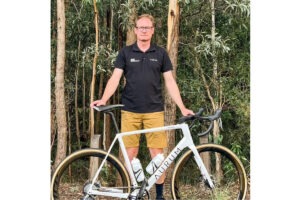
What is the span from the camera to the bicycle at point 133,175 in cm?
471

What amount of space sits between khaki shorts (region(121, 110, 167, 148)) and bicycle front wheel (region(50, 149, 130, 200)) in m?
0.22

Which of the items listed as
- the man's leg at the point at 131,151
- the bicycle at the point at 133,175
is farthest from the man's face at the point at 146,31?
the man's leg at the point at 131,151

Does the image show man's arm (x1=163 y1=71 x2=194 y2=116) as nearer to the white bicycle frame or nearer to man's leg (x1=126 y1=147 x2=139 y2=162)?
the white bicycle frame

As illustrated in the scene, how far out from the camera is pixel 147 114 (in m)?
4.81

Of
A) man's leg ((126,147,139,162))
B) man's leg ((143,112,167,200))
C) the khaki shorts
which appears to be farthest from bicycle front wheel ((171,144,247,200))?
man's leg ((126,147,139,162))

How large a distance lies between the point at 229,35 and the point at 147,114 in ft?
3.12

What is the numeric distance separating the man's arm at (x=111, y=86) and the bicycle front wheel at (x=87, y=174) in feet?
1.35

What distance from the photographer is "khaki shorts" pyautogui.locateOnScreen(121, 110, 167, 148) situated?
4.78 metres

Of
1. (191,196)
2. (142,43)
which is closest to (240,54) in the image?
(142,43)

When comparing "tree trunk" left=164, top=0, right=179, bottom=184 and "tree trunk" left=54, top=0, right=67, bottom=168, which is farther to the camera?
"tree trunk" left=54, top=0, right=67, bottom=168

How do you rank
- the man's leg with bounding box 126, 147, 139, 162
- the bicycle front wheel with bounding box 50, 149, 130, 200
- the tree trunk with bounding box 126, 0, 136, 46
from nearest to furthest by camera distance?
the bicycle front wheel with bounding box 50, 149, 130, 200 → the man's leg with bounding box 126, 147, 139, 162 → the tree trunk with bounding box 126, 0, 136, 46

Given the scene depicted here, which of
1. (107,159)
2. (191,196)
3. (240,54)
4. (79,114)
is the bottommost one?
(191,196)

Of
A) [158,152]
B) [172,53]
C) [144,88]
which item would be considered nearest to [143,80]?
[144,88]
